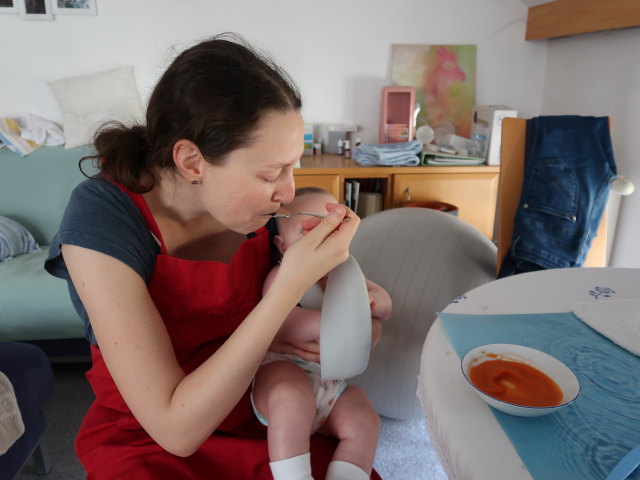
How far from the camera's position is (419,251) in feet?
5.46

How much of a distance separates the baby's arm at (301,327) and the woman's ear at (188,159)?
1.05ft

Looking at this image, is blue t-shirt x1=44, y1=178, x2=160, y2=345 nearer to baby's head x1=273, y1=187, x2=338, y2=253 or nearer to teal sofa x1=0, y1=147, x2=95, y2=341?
baby's head x1=273, y1=187, x2=338, y2=253

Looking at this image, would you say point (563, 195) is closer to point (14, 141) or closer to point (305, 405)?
point (305, 405)

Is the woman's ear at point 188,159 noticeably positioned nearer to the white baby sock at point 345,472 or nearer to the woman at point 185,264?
the woman at point 185,264

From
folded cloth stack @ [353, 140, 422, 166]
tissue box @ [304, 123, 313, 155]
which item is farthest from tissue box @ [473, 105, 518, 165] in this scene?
tissue box @ [304, 123, 313, 155]

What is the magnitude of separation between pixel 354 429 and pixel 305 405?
118 mm

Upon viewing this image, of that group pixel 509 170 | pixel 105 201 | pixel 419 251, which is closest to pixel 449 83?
pixel 509 170

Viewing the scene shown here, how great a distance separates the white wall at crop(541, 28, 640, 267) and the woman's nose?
1.83 meters

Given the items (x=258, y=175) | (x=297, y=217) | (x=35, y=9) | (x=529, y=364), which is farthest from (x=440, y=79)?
(x=529, y=364)

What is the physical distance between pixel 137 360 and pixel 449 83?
2.70 m

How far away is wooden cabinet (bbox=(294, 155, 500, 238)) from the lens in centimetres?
263

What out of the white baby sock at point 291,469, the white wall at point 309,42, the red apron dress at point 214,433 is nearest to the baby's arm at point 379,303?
the red apron dress at point 214,433

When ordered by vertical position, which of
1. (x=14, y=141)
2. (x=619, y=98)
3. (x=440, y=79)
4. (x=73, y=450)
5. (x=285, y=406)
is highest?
(x=440, y=79)

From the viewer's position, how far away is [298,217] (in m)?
1.14
